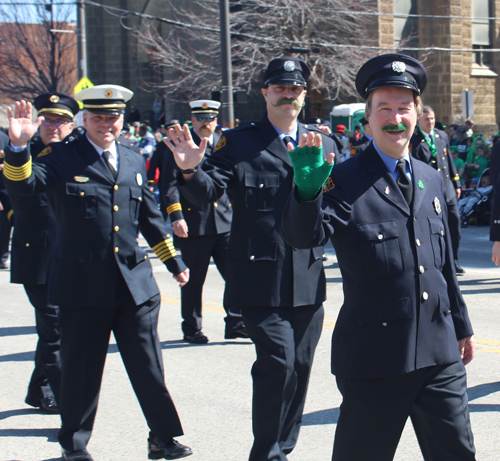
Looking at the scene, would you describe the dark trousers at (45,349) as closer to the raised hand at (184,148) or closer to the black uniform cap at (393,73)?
the raised hand at (184,148)

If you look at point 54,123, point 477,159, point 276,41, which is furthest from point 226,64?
point 54,123

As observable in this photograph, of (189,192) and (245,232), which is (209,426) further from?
(189,192)

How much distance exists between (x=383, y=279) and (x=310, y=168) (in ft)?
1.95

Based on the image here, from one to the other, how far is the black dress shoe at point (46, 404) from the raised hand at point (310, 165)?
3.33 metres

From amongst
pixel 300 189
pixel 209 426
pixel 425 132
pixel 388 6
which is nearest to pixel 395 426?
pixel 300 189

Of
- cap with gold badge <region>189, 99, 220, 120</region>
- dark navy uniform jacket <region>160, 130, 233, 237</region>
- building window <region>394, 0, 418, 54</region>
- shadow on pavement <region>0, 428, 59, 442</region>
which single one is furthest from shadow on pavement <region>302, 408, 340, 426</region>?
building window <region>394, 0, 418, 54</region>

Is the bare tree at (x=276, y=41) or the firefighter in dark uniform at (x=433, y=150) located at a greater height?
the bare tree at (x=276, y=41)

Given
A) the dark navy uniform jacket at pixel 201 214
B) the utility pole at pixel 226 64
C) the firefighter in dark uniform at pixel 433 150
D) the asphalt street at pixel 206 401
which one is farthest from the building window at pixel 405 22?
the dark navy uniform jacket at pixel 201 214

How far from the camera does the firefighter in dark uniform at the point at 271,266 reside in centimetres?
395

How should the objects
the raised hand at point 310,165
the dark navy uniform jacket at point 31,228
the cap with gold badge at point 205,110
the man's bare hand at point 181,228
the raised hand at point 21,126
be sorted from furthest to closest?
the cap with gold badge at point 205,110
the man's bare hand at point 181,228
the dark navy uniform jacket at point 31,228
the raised hand at point 21,126
the raised hand at point 310,165

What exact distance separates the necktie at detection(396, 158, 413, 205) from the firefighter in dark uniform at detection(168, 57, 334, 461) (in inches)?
43.1

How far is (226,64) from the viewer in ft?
60.3

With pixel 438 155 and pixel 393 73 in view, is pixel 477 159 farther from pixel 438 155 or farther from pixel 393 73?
pixel 393 73

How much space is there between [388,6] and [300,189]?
2609 centimetres
